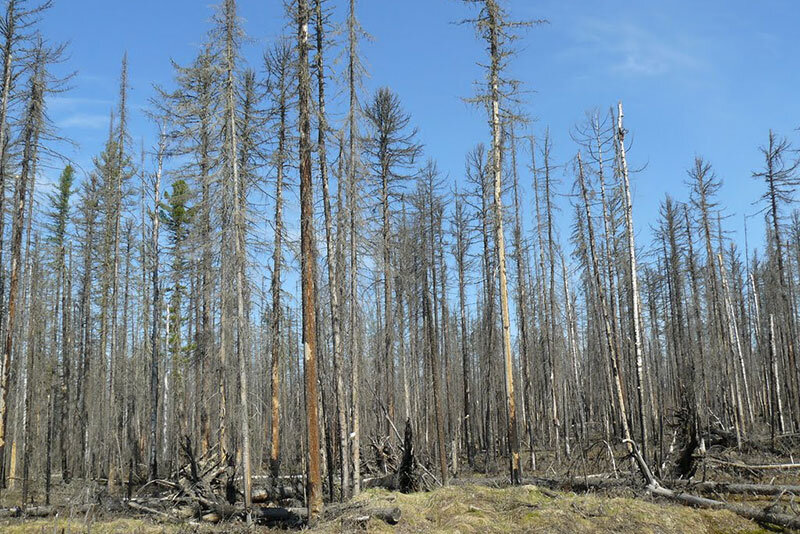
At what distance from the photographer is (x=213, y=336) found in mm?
17578

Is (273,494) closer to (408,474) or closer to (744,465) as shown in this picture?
(408,474)

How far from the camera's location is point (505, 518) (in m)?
11.1

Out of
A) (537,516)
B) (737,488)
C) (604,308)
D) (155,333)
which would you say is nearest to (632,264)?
(604,308)

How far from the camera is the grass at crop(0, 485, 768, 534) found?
1034cm

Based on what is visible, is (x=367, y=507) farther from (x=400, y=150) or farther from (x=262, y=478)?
(x=400, y=150)

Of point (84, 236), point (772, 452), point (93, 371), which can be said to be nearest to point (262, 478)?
point (84, 236)

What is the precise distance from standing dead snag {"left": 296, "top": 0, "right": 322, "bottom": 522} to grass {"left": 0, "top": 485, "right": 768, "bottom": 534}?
3.44ft

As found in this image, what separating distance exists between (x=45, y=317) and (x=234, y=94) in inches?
811

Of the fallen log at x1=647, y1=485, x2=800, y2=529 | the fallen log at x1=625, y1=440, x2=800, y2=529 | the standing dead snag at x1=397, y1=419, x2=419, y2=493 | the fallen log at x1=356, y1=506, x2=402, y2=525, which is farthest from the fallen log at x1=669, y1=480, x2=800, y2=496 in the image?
the fallen log at x1=356, y1=506, x2=402, y2=525

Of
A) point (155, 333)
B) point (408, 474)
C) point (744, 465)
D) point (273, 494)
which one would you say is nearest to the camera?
point (408, 474)

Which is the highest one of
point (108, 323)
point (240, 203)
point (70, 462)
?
point (240, 203)

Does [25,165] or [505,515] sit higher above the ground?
[25,165]

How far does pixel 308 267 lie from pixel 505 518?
6.67m

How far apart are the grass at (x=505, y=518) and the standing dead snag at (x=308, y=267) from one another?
3.44 ft
